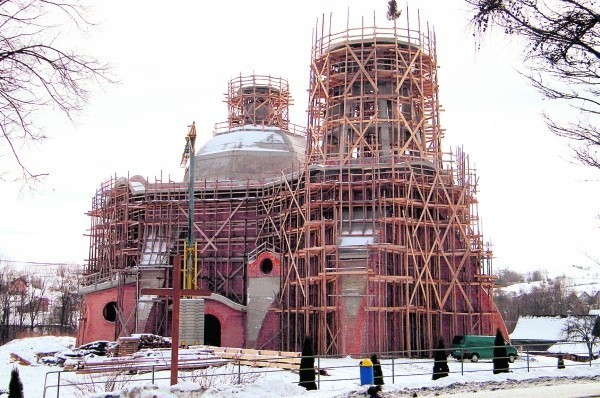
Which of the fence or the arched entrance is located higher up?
the arched entrance

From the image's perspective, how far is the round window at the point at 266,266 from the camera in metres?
38.6

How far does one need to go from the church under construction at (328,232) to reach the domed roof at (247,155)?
10 cm

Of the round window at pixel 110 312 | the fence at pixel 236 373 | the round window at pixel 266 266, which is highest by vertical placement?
the round window at pixel 266 266

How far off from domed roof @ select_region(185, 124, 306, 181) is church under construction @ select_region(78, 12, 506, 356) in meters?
0.10

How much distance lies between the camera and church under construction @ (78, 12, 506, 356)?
33.7 metres

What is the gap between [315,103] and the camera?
1586 inches

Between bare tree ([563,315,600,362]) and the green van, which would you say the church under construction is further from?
bare tree ([563,315,600,362])

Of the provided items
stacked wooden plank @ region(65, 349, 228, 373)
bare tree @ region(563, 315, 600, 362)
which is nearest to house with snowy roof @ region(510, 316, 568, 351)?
bare tree @ region(563, 315, 600, 362)

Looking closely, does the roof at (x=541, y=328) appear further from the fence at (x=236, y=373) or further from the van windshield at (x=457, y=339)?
the van windshield at (x=457, y=339)

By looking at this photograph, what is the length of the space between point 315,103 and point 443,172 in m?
8.16

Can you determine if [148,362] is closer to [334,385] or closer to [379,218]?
[334,385]

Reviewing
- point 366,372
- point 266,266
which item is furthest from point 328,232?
point 366,372

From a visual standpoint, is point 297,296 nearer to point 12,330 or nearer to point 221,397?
point 221,397

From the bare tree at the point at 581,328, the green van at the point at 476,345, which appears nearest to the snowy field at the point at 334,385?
the green van at the point at 476,345
